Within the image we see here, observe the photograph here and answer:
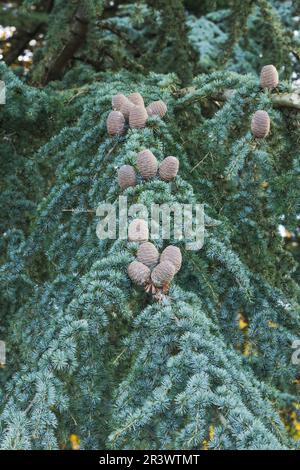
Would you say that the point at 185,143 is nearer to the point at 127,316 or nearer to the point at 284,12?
the point at 127,316

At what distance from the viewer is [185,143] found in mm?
2424

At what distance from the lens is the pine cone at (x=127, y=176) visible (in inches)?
74.4

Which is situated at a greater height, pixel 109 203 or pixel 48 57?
pixel 109 203

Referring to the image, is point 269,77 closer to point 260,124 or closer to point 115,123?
point 260,124

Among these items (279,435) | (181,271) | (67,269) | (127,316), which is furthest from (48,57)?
(279,435)

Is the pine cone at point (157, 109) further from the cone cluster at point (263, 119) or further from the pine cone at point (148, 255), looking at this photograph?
the pine cone at point (148, 255)

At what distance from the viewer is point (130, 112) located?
211 centimetres

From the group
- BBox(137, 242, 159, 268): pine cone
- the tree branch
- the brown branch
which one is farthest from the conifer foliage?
the tree branch

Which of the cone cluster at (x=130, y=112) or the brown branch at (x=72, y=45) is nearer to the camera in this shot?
the cone cluster at (x=130, y=112)

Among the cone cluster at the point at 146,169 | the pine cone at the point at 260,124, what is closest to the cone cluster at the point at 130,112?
the cone cluster at the point at 146,169

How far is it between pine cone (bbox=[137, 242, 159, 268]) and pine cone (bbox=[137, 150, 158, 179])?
349mm

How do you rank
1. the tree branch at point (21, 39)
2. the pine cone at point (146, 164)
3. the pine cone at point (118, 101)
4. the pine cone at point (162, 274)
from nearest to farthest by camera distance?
the pine cone at point (162, 274), the pine cone at point (146, 164), the pine cone at point (118, 101), the tree branch at point (21, 39)

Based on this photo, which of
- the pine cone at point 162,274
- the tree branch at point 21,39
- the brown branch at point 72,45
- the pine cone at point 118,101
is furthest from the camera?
the tree branch at point 21,39
